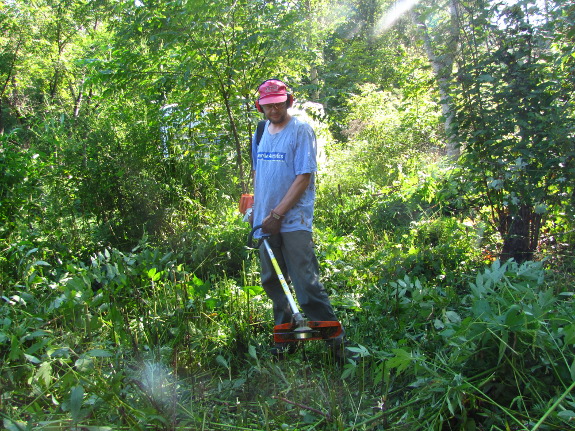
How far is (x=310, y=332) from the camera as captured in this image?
10.5ft

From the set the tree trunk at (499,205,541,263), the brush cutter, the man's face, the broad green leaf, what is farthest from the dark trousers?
the tree trunk at (499,205,541,263)

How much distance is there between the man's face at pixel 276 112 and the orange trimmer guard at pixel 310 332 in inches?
55.6

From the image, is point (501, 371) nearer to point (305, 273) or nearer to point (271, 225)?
point (305, 273)

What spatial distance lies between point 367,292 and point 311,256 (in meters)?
1.09

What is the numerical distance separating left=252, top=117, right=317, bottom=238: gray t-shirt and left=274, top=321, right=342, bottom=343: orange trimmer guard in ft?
2.18

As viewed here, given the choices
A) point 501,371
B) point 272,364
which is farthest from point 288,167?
point 501,371

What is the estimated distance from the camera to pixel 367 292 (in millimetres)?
4363

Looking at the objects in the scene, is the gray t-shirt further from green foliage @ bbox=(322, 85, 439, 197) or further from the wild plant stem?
green foliage @ bbox=(322, 85, 439, 197)

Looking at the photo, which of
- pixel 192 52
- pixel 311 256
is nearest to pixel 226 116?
pixel 192 52

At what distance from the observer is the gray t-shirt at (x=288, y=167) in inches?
133

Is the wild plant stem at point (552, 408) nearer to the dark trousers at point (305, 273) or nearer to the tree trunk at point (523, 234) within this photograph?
the dark trousers at point (305, 273)

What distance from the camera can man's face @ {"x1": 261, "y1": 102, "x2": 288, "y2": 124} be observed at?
11.4 ft

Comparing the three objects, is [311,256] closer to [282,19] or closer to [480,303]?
[480,303]

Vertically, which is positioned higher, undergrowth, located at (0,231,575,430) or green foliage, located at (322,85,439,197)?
green foliage, located at (322,85,439,197)
